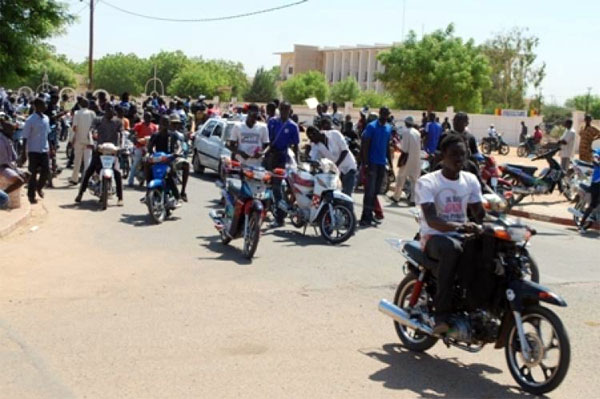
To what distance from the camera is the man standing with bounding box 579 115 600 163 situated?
20234mm

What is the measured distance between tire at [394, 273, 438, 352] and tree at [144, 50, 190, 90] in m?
117

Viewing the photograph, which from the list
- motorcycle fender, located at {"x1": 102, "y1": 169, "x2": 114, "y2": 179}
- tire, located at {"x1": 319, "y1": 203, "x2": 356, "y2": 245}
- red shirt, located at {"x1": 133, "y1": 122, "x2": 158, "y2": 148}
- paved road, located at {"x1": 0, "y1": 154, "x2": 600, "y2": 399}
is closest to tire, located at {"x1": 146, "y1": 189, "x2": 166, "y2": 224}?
paved road, located at {"x1": 0, "y1": 154, "x2": 600, "y2": 399}

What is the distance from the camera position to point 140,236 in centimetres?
1221

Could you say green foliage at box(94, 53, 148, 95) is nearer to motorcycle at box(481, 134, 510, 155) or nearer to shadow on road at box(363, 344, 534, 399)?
motorcycle at box(481, 134, 510, 155)

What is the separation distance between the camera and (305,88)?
312 feet

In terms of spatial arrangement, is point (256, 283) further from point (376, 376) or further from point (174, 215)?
point (174, 215)

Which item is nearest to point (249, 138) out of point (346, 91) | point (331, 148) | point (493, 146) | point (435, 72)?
point (331, 148)

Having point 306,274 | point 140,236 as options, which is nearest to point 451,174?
point 306,274

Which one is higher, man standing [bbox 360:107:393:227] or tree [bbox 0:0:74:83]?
tree [bbox 0:0:74:83]

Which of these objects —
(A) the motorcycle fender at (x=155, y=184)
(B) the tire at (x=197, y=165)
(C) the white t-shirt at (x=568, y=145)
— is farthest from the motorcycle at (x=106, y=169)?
(C) the white t-shirt at (x=568, y=145)

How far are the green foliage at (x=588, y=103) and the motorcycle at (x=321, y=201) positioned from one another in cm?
7989

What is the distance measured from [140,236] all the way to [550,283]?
5878mm

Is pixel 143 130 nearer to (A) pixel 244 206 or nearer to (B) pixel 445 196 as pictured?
(A) pixel 244 206

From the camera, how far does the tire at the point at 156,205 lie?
526 inches
